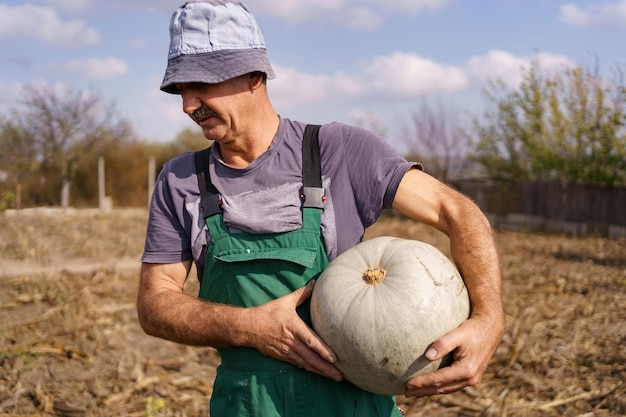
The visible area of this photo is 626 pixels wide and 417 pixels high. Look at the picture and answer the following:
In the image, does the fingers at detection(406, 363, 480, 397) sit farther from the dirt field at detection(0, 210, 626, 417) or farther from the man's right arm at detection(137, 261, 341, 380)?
Result: the dirt field at detection(0, 210, 626, 417)

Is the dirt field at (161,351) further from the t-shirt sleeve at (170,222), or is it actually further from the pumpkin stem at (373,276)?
the t-shirt sleeve at (170,222)

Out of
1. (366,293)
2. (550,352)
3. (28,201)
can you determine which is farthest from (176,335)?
(28,201)

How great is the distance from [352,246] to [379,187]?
26 cm

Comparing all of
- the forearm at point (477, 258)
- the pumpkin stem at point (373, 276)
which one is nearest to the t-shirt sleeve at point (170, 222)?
the pumpkin stem at point (373, 276)

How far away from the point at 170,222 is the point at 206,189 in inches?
8.5

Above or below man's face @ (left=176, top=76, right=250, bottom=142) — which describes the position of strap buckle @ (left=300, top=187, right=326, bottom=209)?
below

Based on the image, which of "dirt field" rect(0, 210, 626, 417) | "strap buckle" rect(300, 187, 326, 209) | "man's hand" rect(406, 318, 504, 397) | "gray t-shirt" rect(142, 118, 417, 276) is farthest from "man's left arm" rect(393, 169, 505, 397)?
"dirt field" rect(0, 210, 626, 417)

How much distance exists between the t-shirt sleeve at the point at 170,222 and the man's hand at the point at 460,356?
1089 mm

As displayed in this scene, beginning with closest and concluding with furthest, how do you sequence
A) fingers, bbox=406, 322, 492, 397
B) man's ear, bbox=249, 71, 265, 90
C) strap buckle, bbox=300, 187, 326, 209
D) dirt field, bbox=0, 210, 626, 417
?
fingers, bbox=406, 322, 492, 397 < strap buckle, bbox=300, 187, 326, 209 < man's ear, bbox=249, 71, 265, 90 < dirt field, bbox=0, 210, 626, 417

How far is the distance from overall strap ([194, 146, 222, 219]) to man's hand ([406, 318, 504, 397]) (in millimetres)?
1012

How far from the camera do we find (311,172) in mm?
2842

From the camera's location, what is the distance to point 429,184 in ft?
9.32

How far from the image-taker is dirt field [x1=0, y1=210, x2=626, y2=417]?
5.99 metres

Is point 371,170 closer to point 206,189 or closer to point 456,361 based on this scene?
point 206,189
